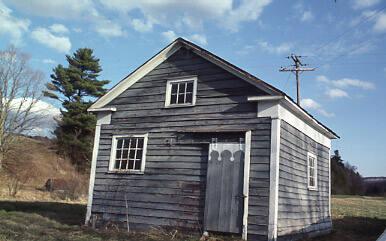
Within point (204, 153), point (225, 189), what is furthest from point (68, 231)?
point (225, 189)

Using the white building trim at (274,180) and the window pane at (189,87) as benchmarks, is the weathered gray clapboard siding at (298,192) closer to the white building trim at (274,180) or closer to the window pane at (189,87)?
the white building trim at (274,180)

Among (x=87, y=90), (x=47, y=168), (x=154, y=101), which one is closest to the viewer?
(x=154, y=101)

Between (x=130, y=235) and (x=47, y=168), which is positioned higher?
(x=47, y=168)

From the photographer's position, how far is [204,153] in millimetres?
11172

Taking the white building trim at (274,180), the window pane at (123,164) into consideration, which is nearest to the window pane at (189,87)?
the white building trim at (274,180)

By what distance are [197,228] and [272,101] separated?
13.2 feet

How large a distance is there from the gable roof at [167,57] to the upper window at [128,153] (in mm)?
1437

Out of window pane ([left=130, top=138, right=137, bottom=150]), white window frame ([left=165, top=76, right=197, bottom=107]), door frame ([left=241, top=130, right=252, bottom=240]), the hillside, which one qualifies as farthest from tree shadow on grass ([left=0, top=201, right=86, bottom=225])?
the hillside

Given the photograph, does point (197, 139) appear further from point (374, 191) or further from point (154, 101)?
point (374, 191)

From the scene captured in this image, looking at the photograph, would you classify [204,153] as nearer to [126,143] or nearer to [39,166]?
[126,143]

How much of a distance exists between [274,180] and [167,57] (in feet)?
18.1

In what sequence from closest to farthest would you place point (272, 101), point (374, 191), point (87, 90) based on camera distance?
point (272, 101), point (87, 90), point (374, 191)

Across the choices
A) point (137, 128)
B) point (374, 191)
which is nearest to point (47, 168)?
point (137, 128)

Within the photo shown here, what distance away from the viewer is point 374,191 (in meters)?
77.9
